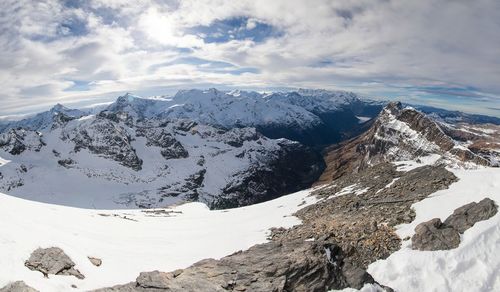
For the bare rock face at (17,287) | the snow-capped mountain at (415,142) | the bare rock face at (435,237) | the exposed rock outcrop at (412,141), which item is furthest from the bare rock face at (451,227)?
the exposed rock outcrop at (412,141)

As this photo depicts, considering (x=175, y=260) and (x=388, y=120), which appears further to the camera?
(x=388, y=120)

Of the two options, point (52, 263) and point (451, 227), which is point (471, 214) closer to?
point (451, 227)

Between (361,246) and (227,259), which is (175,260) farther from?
(361,246)

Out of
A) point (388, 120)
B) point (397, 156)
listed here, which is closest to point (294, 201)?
point (397, 156)

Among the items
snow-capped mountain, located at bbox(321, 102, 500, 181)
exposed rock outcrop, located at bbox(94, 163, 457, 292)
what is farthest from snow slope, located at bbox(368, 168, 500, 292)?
snow-capped mountain, located at bbox(321, 102, 500, 181)

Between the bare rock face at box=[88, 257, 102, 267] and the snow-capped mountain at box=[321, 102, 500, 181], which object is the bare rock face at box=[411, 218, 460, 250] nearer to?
the bare rock face at box=[88, 257, 102, 267]

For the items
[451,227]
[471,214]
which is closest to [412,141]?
[471,214]
